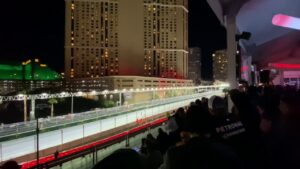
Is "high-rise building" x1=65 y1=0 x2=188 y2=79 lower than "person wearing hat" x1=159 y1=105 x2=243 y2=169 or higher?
higher

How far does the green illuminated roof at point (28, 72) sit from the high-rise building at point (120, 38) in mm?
8705

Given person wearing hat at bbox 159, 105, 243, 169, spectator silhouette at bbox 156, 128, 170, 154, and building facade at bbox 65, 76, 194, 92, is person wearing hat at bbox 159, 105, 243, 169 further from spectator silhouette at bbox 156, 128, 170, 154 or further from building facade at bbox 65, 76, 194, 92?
building facade at bbox 65, 76, 194, 92

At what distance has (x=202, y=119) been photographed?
1977 millimetres

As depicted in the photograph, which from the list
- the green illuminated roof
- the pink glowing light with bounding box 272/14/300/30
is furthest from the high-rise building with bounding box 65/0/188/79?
the pink glowing light with bounding box 272/14/300/30

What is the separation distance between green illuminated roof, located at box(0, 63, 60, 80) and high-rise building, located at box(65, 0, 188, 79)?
28.6ft

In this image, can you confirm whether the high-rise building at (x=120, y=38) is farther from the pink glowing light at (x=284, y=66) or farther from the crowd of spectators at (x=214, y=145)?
the crowd of spectators at (x=214, y=145)

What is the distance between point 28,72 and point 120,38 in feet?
110

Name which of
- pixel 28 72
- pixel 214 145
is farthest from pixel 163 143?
pixel 28 72

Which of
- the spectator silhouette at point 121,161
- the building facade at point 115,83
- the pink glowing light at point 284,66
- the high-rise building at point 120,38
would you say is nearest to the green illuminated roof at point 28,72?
the building facade at point 115,83

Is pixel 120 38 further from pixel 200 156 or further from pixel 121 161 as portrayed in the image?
pixel 121 161

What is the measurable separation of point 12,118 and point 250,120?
34.9 meters

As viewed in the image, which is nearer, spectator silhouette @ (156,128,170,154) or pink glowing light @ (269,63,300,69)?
spectator silhouette @ (156,128,170,154)

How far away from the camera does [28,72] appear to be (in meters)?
84.8

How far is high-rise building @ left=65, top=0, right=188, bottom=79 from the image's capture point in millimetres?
106125
